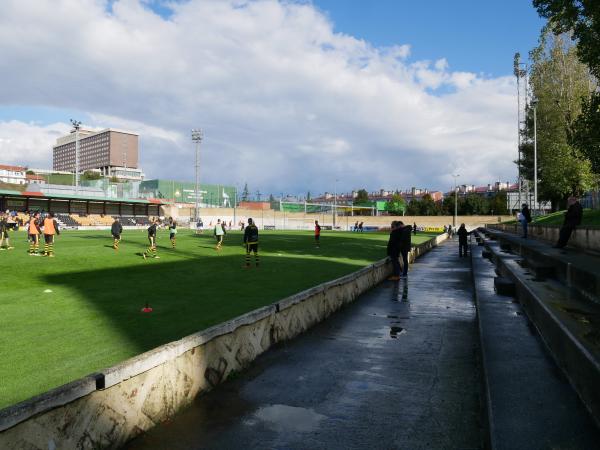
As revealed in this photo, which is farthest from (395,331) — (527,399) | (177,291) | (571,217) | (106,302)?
(571,217)

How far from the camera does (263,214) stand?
349ft

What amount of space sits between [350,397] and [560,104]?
41.0m

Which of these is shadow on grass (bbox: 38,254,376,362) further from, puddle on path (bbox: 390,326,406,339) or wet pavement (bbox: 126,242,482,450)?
puddle on path (bbox: 390,326,406,339)

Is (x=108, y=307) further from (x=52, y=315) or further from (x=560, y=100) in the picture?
(x=560, y=100)

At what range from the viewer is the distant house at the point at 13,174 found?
15675cm

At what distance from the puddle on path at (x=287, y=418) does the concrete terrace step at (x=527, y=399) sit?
5.14ft

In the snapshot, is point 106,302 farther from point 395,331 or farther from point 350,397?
point 350,397

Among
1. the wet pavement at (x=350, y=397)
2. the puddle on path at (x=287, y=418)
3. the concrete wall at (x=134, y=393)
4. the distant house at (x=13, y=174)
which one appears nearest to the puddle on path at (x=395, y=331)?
the wet pavement at (x=350, y=397)

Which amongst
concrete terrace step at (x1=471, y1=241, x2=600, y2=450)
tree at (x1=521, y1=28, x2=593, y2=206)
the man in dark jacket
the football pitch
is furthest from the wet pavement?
tree at (x1=521, y1=28, x2=593, y2=206)

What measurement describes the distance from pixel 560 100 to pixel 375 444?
42244 millimetres

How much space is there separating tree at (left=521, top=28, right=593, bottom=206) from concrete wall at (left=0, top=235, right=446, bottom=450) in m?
34.4

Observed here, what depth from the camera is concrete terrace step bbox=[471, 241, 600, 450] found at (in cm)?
318

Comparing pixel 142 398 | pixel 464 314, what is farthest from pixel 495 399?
pixel 464 314

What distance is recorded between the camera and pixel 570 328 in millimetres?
4762
